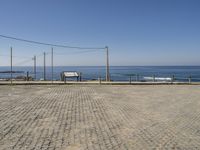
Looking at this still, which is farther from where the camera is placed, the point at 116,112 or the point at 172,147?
the point at 116,112

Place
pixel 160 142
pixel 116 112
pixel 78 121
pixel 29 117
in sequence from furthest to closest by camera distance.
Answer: pixel 116 112, pixel 29 117, pixel 78 121, pixel 160 142

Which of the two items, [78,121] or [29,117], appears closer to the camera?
[78,121]

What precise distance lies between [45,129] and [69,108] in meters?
3.66

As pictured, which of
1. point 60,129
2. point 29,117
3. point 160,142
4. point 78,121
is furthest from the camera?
point 29,117

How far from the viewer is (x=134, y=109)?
37.2 feet

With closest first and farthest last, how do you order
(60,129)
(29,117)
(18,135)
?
(18,135) < (60,129) < (29,117)

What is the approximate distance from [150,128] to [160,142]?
4.75 feet

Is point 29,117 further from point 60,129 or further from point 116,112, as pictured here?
point 116,112

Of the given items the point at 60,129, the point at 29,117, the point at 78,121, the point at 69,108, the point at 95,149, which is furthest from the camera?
the point at 69,108

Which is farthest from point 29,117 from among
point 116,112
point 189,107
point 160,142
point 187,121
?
point 189,107

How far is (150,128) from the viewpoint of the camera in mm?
7961

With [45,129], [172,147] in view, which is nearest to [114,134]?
[172,147]

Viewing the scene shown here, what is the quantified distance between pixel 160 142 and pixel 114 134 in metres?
1.46

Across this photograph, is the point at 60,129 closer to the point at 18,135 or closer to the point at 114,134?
the point at 18,135
